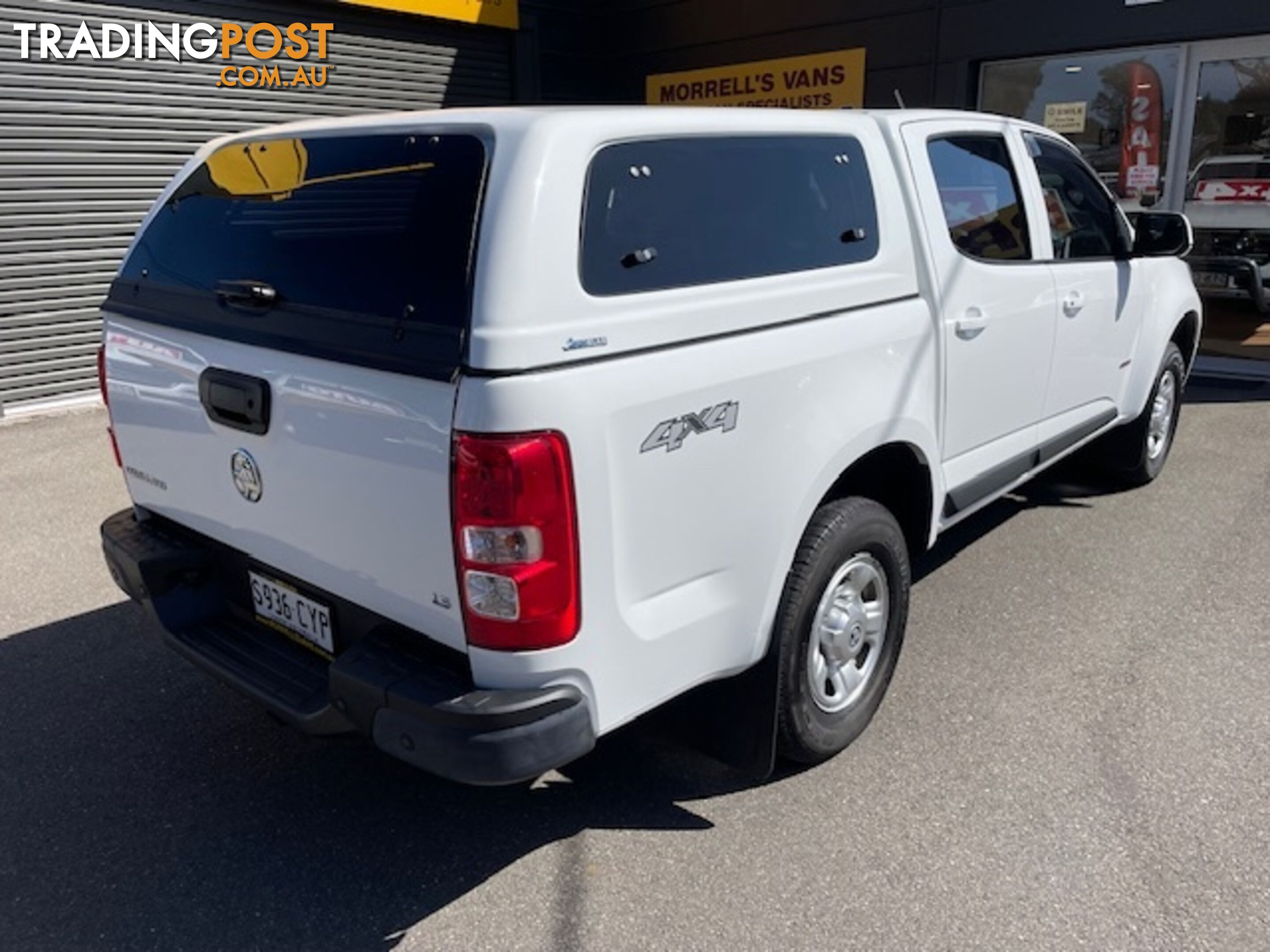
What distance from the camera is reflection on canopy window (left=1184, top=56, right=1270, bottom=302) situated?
814 centimetres

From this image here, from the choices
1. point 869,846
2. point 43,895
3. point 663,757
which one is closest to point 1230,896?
point 869,846

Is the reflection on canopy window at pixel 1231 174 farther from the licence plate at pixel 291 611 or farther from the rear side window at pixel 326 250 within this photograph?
the licence plate at pixel 291 611

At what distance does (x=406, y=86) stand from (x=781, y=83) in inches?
156

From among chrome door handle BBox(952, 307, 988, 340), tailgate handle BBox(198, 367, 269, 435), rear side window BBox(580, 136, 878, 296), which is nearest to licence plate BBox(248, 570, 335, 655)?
tailgate handle BBox(198, 367, 269, 435)

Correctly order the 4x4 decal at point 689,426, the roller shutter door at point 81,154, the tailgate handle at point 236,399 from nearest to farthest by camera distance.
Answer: the 4x4 decal at point 689,426
the tailgate handle at point 236,399
the roller shutter door at point 81,154

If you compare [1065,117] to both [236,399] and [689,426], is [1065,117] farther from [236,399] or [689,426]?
[236,399]

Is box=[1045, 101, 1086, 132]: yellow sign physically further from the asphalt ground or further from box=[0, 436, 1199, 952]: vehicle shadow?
box=[0, 436, 1199, 952]: vehicle shadow

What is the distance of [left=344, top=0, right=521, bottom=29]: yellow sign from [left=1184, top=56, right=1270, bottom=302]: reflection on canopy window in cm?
701

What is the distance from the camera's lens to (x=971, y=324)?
3.46 meters

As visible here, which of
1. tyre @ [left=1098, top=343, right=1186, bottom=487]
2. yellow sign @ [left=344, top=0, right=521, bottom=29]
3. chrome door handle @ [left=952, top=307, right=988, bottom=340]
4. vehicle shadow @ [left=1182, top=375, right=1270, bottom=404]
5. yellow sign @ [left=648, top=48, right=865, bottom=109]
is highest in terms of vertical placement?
yellow sign @ [left=344, top=0, right=521, bottom=29]

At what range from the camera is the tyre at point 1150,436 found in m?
5.39

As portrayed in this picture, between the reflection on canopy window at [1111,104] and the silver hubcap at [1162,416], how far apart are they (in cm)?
347

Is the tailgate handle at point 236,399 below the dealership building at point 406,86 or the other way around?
below

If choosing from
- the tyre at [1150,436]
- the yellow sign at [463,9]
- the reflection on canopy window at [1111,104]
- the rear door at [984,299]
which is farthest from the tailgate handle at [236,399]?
the yellow sign at [463,9]
